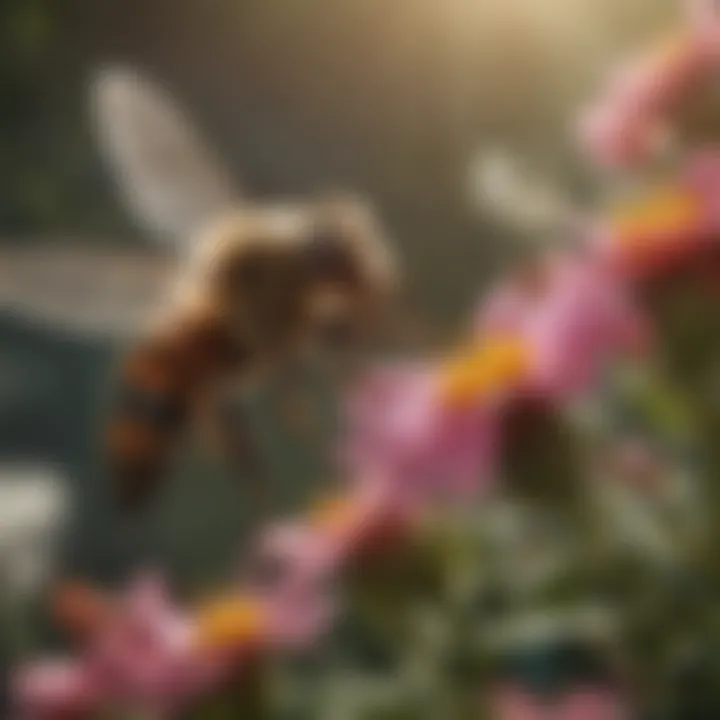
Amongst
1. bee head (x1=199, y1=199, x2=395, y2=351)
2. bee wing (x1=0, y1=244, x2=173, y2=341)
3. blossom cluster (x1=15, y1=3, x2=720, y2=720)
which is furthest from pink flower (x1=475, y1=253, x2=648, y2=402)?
bee wing (x1=0, y1=244, x2=173, y2=341)

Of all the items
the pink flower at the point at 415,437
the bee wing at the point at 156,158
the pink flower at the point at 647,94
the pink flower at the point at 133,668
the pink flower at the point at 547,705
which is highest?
the bee wing at the point at 156,158

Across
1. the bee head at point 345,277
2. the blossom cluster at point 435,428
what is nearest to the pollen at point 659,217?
the blossom cluster at point 435,428

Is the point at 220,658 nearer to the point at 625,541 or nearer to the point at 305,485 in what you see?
the point at 305,485

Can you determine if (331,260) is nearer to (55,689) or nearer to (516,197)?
(516,197)

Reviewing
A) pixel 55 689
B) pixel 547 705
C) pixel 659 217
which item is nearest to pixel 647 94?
pixel 659 217

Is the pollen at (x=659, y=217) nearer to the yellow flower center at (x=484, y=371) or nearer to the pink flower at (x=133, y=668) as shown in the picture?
the yellow flower center at (x=484, y=371)

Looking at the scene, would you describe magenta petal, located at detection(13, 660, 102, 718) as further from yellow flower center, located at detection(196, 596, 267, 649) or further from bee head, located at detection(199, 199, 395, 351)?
bee head, located at detection(199, 199, 395, 351)
